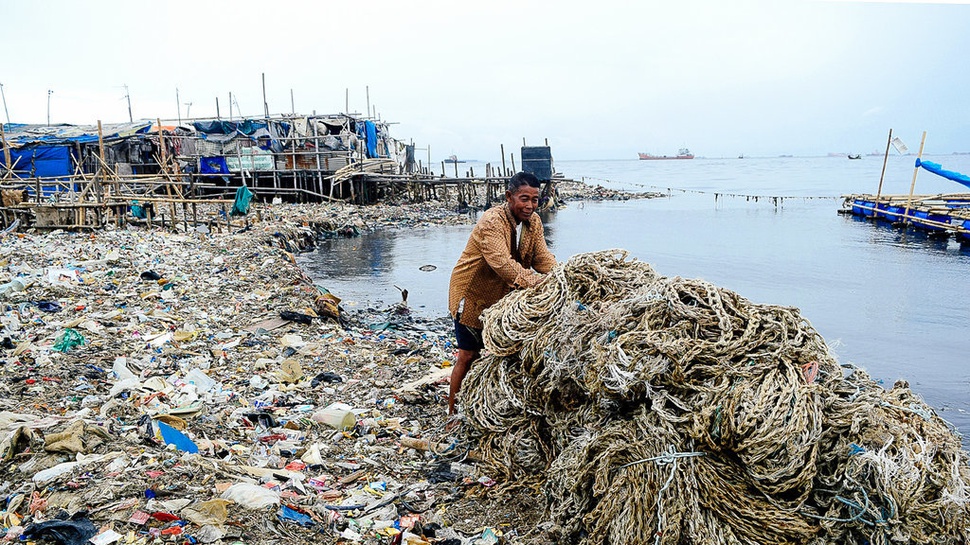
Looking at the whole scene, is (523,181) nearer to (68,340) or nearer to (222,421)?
(222,421)

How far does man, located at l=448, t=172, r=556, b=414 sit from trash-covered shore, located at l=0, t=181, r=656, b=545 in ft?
2.49

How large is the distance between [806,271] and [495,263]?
16.7 metres

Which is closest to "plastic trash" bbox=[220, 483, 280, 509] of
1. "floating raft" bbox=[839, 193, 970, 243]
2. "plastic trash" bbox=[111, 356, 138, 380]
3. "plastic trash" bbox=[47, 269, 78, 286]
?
"plastic trash" bbox=[111, 356, 138, 380]

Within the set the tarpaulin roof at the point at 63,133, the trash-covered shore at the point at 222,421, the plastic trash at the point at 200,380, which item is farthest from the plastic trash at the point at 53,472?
the tarpaulin roof at the point at 63,133

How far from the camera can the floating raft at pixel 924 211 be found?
2298 centimetres

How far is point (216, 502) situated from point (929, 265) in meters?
21.1

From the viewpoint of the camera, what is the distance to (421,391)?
227 inches

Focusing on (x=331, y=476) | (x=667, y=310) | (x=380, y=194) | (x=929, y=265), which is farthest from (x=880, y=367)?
(x=380, y=194)

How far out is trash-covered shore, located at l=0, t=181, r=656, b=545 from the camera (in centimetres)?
323

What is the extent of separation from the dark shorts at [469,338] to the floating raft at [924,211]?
2402 cm

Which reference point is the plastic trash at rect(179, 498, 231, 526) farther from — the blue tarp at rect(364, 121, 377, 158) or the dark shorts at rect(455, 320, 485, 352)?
the blue tarp at rect(364, 121, 377, 158)

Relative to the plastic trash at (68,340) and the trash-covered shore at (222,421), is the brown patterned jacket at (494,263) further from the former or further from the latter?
the plastic trash at (68,340)

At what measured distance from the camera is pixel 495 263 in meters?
4.32

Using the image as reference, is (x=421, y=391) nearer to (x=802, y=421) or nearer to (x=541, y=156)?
(x=802, y=421)
